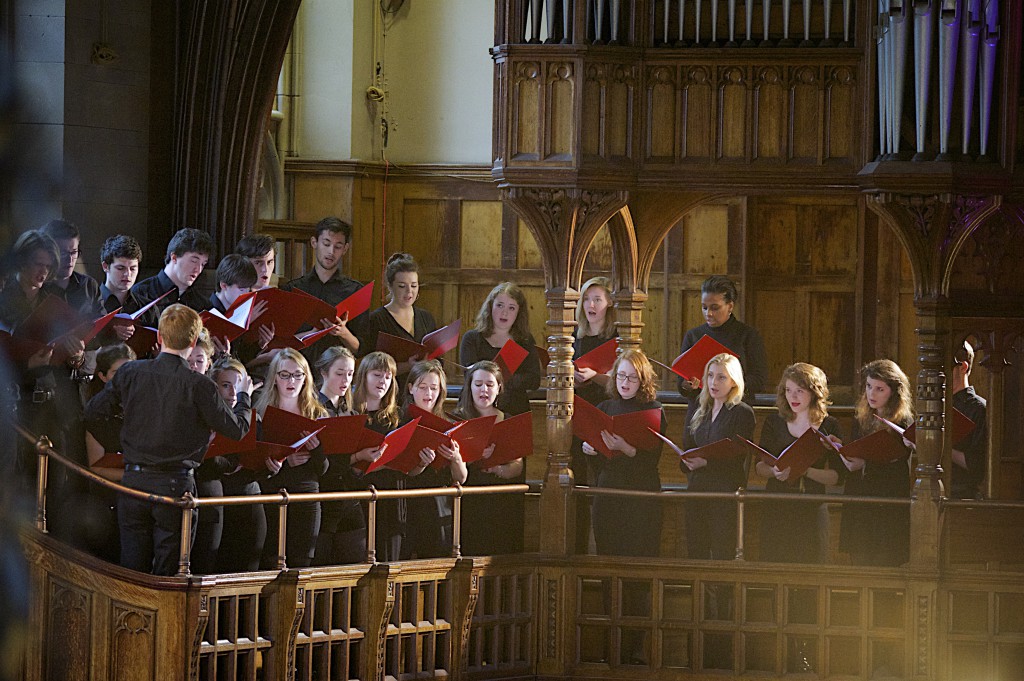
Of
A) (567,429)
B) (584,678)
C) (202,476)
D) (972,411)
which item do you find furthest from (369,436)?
(972,411)

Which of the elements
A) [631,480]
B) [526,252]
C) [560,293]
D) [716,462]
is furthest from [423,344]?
[526,252]

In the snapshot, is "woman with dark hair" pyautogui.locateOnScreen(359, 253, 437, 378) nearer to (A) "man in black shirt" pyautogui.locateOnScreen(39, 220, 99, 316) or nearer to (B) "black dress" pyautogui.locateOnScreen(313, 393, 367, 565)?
(B) "black dress" pyautogui.locateOnScreen(313, 393, 367, 565)

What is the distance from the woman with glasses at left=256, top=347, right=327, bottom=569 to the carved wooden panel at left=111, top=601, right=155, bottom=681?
636 millimetres

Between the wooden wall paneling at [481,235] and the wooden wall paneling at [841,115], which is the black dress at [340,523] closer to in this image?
the wooden wall paneling at [841,115]

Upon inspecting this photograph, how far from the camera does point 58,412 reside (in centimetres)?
60

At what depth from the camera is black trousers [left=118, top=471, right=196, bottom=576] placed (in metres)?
5.48

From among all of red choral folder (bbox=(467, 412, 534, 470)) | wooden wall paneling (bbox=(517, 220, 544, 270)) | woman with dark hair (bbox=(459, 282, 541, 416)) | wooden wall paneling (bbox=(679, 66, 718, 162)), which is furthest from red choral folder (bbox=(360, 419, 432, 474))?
wooden wall paneling (bbox=(517, 220, 544, 270))

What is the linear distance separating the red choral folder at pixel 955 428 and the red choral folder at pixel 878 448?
0.17 feet

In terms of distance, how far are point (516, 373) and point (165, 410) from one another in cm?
221

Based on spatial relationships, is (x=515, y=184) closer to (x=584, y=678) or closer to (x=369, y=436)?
(x=369, y=436)

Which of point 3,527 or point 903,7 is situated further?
point 903,7

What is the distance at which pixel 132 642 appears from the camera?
18.1ft

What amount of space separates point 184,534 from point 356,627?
1139 millimetres

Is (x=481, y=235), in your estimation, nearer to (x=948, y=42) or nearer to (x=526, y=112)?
(x=526, y=112)
